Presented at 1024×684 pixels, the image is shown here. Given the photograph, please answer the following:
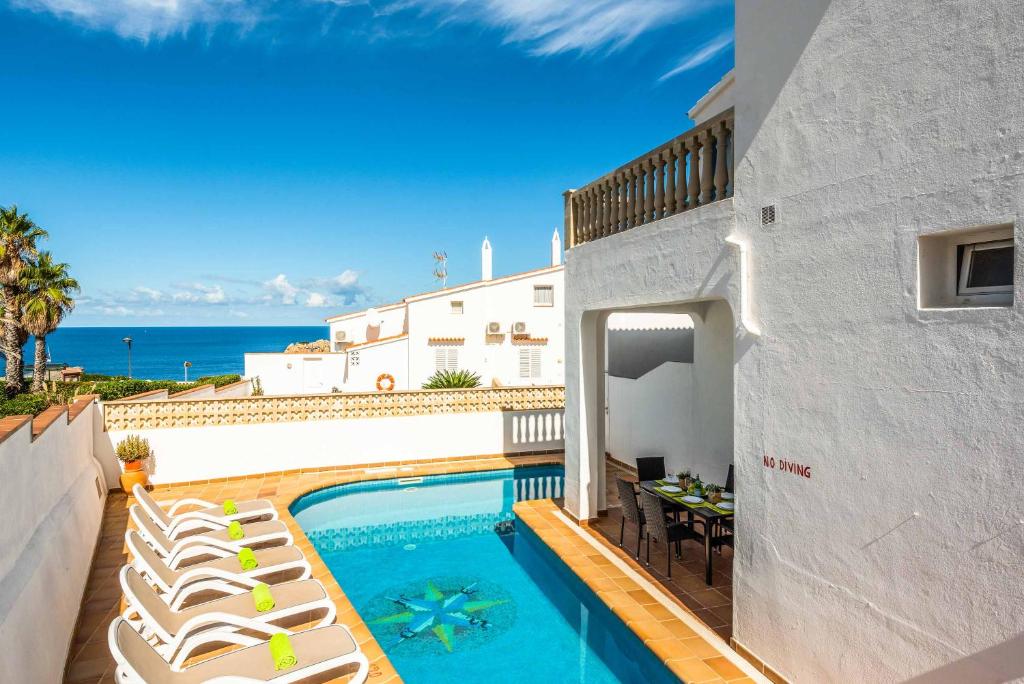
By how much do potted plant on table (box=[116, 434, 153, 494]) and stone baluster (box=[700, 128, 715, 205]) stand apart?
46.2 ft

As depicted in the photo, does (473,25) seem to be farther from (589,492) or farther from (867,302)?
(867,302)

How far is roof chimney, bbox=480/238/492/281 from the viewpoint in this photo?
28.7 meters

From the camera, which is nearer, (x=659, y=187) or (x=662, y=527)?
(x=659, y=187)

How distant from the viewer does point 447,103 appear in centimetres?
2973

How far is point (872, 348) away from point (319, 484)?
42.9 ft

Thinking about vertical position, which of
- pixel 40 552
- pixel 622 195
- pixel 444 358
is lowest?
pixel 40 552

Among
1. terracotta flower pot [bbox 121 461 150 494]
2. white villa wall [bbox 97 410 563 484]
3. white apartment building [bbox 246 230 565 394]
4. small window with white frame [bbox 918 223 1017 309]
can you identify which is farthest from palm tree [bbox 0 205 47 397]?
small window with white frame [bbox 918 223 1017 309]

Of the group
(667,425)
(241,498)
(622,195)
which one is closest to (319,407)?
(241,498)

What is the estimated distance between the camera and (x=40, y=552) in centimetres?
648

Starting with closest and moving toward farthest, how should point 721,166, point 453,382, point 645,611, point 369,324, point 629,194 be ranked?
1. point 721,166
2. point 645,611
3. point 629,194
4. point 453,382
5. point 369,324

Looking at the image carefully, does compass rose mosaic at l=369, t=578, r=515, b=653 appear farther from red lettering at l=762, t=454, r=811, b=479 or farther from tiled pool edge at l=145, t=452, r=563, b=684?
red lettering at l=762, t=454, r=811, b=479

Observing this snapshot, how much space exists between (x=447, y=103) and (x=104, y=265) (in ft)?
224

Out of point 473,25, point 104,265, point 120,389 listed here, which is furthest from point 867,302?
point 104,265

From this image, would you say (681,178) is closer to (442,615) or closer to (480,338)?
(442,615)
